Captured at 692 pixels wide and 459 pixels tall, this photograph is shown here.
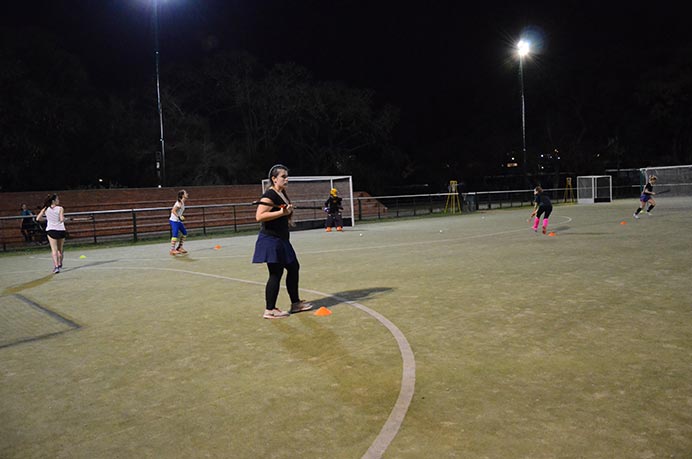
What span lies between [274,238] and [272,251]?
0.20 meters

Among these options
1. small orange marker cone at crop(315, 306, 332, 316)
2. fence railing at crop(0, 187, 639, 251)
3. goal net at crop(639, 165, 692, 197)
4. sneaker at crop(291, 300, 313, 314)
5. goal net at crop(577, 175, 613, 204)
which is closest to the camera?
small orange marker cone at crop(315, 306, 332, 316)

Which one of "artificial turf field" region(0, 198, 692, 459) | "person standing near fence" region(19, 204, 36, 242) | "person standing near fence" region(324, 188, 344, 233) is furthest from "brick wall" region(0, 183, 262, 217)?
"artificial turf field" region(0, 198, 692, 459)

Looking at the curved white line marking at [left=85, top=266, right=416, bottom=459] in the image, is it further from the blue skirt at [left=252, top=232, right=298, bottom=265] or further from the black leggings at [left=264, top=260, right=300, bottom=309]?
the blue skirt at [left=252, top=232, right=298, bottom=265]

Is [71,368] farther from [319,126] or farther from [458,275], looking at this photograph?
[319,126]

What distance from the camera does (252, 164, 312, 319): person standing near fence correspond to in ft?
22.1

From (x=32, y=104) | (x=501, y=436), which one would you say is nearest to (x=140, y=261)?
(x=501, y=436)

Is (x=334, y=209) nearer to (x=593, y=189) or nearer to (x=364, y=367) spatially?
(x=364, y=367)

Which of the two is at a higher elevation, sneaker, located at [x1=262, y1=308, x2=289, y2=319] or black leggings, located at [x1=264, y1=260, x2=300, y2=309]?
black leggings, located at [x1=264, y1=260, x2=300, y2=309]

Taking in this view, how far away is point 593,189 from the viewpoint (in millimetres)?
42125

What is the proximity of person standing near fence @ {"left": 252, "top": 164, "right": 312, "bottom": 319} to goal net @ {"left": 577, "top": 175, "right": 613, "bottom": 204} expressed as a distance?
40717mm

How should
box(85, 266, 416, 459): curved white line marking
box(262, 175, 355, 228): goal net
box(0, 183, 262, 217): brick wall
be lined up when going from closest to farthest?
box(85, 266, 416, 459): curved white line marking → box(0, 183, 262, 217): brick wall → box(262, 175, 355, 228): goal net

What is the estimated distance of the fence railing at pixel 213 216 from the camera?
2152 cm

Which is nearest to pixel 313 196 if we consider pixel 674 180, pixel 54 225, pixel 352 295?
pixel 54 225

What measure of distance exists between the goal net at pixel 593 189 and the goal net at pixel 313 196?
2440 cm
